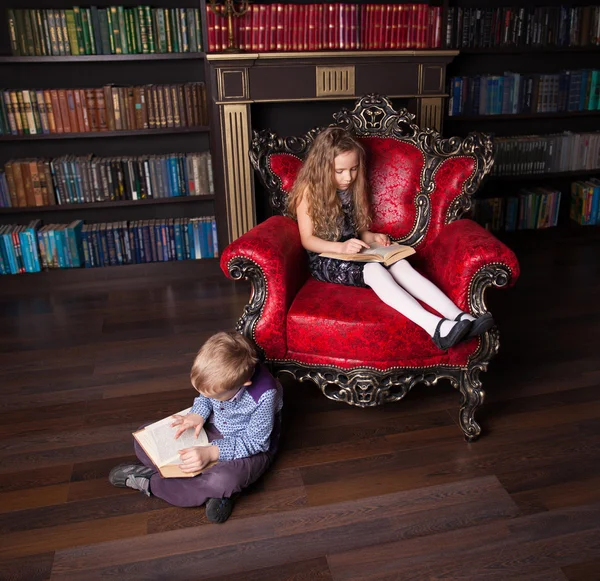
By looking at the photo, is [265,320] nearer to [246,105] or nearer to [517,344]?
[517,344]

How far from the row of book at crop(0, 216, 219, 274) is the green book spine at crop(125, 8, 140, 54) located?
100 centimetres

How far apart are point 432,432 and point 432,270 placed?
24.5 inches

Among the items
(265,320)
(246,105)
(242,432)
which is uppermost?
(246,105)

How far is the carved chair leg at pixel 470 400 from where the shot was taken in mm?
2221

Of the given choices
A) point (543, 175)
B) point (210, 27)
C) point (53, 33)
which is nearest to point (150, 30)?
point (210, 27)

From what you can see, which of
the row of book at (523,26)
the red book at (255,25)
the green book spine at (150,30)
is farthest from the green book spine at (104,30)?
the row of book at (523,26)

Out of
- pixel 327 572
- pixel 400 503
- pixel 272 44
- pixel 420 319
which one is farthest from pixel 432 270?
pixel 272 44

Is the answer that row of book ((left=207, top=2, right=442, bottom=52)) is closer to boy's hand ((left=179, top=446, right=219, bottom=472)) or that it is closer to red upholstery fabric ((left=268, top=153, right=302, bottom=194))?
red upholstery fabric ((left=268, top=153, right=302, bottom=194))

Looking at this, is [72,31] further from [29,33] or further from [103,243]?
[103,243]

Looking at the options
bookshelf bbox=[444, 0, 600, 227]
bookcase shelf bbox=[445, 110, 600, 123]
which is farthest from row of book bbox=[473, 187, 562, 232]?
bookcase shelf bbox=[445, 110, 600, 123]

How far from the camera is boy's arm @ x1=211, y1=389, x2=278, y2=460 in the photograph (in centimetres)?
199

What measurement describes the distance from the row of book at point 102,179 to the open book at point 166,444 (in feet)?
6.75

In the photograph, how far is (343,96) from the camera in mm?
3529

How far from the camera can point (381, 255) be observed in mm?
2361
